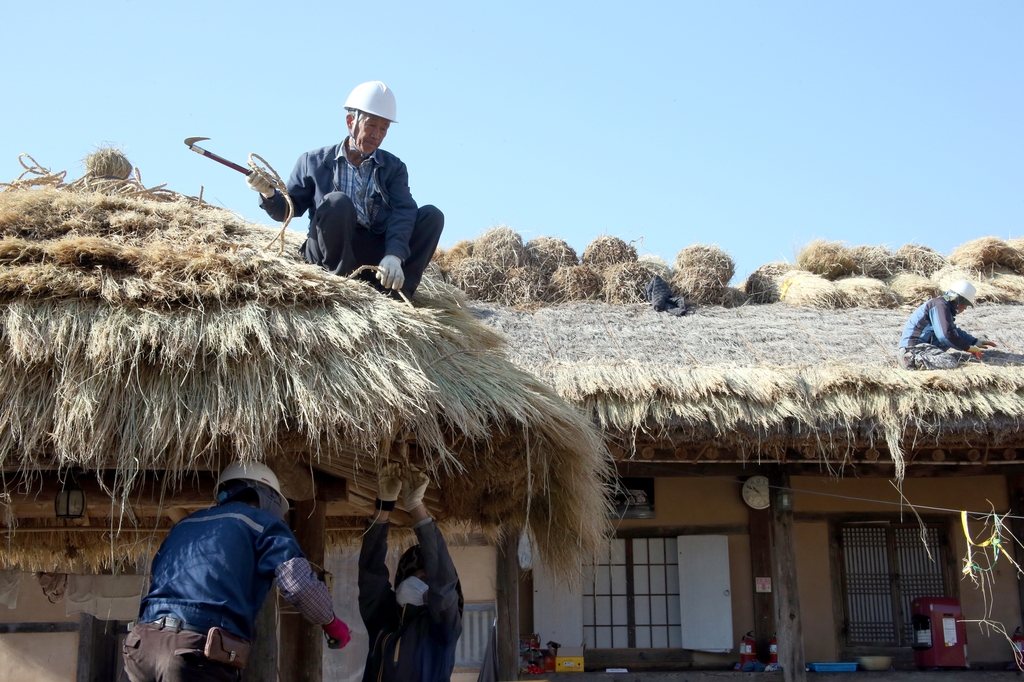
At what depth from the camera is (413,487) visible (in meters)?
3.82

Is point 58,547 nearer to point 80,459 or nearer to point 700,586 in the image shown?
point 80,459

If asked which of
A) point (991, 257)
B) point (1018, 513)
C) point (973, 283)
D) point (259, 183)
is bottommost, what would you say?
point (1018, 513)

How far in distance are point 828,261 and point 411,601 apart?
981cm

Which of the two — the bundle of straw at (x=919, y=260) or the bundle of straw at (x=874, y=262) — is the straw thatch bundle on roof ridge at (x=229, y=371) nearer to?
the bundle of straw at (x=874, y=262)

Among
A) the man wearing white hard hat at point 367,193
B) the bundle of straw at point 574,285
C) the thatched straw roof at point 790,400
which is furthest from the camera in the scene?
the bundle of straw at point 574,285

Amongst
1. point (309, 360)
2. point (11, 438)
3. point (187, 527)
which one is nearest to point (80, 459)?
point (11, 438)

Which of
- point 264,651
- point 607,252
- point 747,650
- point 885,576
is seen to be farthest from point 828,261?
point 264,651

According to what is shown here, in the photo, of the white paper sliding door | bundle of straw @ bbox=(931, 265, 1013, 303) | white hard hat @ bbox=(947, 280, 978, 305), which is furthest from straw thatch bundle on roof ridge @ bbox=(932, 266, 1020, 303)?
the white paper sliding door

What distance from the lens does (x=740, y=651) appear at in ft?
27.1

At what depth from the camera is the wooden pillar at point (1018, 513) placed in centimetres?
860

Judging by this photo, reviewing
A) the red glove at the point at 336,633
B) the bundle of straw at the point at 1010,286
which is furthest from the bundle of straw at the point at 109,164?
the bundle of straw at the point at 1010,286

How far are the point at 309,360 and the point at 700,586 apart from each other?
19.1 feet

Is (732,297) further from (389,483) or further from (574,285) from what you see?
(389,483)

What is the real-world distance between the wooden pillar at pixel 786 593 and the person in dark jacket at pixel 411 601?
4673 millimetres
